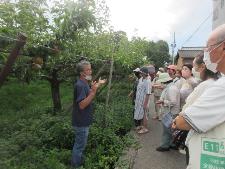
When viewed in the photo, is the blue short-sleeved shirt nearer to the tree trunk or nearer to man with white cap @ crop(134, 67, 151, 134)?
man with white cap @ crop(134, 67, 151, 134)

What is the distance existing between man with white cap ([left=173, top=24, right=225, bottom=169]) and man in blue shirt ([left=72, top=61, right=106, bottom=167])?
11.5 feet

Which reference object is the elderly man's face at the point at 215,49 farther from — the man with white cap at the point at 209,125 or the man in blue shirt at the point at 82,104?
the man in blue shirt at the point at 82,104

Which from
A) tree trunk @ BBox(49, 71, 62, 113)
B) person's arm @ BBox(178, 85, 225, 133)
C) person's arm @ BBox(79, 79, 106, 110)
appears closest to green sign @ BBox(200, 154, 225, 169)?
person's arm @ BBox(178, 85, 225, 133)

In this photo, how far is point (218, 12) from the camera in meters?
23.8

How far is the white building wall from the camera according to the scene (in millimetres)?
22306

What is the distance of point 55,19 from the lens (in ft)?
24.7

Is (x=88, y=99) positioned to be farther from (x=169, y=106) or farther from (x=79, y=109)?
(x=169, y=106)

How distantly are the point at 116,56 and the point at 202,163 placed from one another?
9.20 metres

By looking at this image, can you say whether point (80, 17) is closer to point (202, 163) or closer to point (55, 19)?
point (55, 19)

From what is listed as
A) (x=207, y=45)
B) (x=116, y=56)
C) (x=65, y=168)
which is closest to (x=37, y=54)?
(x=65, y=168)

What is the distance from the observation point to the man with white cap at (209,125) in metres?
2.22

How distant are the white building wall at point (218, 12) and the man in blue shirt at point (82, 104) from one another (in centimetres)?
1734

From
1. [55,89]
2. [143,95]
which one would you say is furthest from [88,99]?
[55,89]

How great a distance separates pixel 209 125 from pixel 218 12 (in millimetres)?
22847
